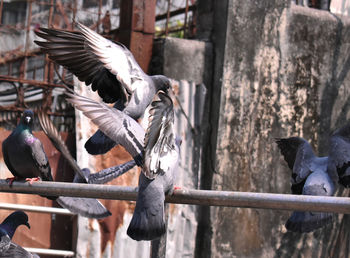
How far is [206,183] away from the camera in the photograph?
5438mm

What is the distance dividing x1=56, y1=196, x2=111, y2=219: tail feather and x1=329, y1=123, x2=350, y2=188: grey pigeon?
4.42 ft

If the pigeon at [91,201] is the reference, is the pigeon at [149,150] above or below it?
above

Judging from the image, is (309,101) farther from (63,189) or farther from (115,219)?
(63,189)

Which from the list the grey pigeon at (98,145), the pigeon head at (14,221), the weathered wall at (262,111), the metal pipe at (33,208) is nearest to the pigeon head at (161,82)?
the grey pigeon at (98,145)

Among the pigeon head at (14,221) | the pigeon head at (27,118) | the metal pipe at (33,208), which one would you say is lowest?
the metal pipe at (33,208)

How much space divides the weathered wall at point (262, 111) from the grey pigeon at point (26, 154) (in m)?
1.81

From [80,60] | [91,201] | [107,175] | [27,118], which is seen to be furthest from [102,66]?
[91,201]

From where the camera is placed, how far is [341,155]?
12.2 feet

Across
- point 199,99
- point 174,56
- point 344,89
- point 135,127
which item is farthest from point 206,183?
point 135,127

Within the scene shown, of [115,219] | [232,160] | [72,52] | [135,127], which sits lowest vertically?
[115,219]

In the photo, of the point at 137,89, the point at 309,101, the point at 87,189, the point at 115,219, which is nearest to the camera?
the point at 87,189

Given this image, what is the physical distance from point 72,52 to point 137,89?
49 cm

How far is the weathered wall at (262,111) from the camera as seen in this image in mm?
5418

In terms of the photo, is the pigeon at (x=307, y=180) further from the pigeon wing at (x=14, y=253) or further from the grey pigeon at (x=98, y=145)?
the pigeon wing at (x=14, y=253)
